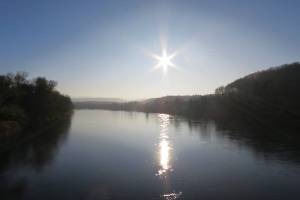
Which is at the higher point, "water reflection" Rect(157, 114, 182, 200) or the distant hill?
the distant hill

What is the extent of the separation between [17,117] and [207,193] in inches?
1954

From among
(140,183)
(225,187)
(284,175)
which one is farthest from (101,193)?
(284,175)

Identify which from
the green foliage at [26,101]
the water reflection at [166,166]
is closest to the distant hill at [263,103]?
the water reflection at [166,166]

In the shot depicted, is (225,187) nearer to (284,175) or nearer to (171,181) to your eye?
(171,181)

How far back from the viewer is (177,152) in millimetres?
40781

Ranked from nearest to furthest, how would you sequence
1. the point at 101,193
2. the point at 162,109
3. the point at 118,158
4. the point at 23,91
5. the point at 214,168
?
1. the point at 101,193
2. the point at 214,168
3. the point at 118,158
4. the point at 23,91
5. the point at 162,109

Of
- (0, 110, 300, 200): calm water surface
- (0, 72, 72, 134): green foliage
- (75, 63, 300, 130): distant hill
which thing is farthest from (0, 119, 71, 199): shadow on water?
(75, 63, 300, 130): distant hill

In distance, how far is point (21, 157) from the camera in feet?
118

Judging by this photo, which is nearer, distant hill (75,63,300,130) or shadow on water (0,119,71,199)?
shadow on water (0,119,71,199)

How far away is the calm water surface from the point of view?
23.0m

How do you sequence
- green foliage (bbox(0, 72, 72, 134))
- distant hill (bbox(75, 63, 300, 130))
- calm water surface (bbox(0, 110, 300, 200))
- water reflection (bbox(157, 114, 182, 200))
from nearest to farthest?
water reflection (bbox(157, 114, 182, 200)) < calm water surface (bbox(0, 110, 300, 200)) < green foliage (bbox(0, 72, 72, 134)) < distant hill (bbox(75, 63, 300, 130))

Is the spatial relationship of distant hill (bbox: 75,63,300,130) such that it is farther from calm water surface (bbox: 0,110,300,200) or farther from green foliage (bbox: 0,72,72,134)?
green foliage (bbox: 0,72,72,134)

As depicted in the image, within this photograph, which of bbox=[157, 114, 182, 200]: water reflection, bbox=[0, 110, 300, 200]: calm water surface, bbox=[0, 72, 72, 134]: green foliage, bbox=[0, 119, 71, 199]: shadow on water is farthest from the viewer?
bbox=[0, 72, 72, 134]: green foliage

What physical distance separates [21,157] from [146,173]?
1629 centimetres
